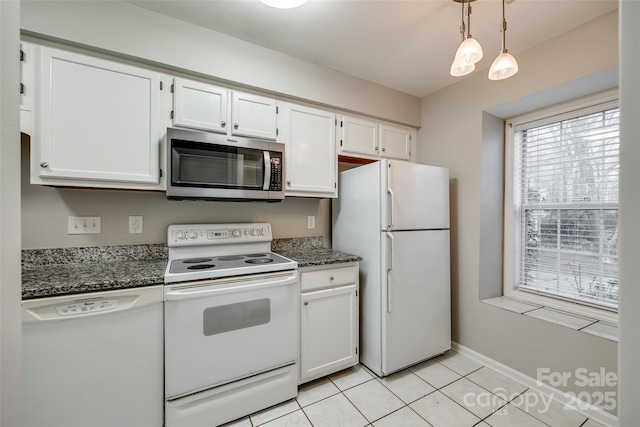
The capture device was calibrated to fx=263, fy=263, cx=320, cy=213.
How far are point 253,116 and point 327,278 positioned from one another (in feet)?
4.34

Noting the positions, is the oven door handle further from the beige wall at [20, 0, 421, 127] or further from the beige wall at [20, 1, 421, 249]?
the beige wall at [20, 0, 421, 127]

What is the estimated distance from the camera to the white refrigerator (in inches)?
77.3

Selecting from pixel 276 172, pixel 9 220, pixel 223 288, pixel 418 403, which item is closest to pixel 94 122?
pixel 276 172

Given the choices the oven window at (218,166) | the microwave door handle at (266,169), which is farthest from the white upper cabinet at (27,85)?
the microwave door handle at (266,169)

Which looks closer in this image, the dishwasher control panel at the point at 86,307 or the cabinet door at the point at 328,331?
the dishwasher control panel at the point at 86,307

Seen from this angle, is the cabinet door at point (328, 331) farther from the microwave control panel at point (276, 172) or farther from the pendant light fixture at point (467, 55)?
the pendant light fixture at point (467, 55)

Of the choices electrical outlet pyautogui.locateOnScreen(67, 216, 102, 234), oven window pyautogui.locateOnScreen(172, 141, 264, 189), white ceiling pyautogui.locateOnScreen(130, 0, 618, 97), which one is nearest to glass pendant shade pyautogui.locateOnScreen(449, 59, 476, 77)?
white ceiling pyautogui.locateOnScreen(130, 0, 618, 97)

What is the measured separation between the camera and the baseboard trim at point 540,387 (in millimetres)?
1587

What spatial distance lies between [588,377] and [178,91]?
322 cm

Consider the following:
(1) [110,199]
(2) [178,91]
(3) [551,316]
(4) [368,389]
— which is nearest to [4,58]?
(2) [178,91]

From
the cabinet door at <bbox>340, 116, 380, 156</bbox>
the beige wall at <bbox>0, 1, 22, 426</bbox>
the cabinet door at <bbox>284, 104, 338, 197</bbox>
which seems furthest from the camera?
the cabinet door at <bbox>340, 116, 380, 156</bbox>

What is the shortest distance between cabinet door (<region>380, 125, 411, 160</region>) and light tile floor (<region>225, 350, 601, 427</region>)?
194 centimetres

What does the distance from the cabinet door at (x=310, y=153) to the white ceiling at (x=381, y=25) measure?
0.47 metres

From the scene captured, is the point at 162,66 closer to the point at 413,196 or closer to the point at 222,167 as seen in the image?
the point at 222,167
